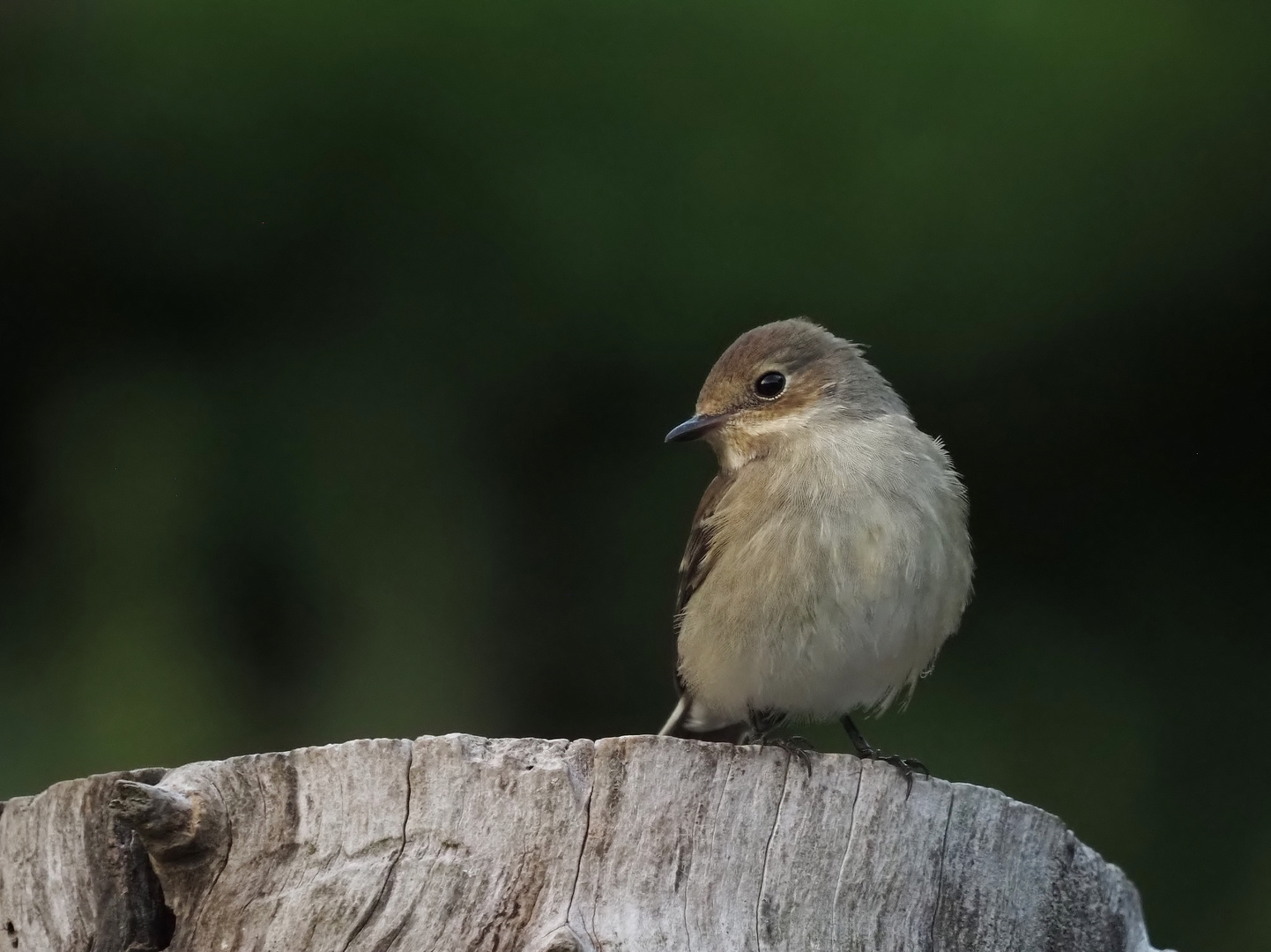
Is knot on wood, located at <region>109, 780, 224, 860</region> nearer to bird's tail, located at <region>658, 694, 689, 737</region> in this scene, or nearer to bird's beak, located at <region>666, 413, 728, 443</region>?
bird's tail, located at <region>658, 694, 689, 737</region>

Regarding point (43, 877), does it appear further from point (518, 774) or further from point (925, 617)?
point (925, 617)

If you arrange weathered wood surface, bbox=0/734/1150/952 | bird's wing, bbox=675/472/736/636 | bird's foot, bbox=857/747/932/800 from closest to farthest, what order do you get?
weathered wood surface, bbox=0/734/1150/952
bird's foot, bbox=857/747/932/800
bird's wing, bbox=675/472/736/636

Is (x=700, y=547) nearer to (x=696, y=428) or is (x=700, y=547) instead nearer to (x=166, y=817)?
(x=696, y=428)

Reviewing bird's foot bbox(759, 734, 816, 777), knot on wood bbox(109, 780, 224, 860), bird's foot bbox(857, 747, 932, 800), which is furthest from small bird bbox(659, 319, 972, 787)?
knot on wood bbox(109, 780, 224, 860)

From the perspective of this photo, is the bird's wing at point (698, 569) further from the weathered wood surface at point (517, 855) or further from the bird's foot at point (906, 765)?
the weathered wood surface at point (517, 855)

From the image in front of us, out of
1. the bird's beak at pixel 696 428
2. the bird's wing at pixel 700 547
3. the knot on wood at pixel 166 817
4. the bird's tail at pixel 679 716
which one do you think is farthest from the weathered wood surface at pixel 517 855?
the bird's beak at pixel 696 428
